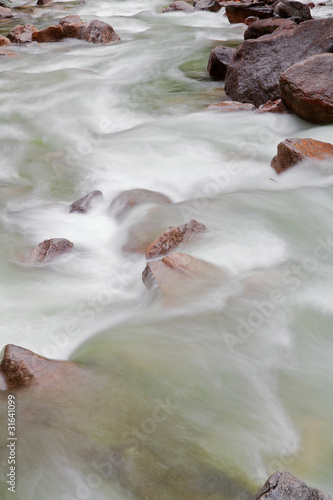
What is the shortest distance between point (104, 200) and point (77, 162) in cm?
131

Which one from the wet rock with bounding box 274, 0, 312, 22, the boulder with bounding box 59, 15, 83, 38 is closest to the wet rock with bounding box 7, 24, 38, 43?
the boulder with bounding box 59, 15, 83, 38

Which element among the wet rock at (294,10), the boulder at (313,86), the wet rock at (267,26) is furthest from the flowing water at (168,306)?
the wet rock at (294,10)

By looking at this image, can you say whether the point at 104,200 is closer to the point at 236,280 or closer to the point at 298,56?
the point at 236,280

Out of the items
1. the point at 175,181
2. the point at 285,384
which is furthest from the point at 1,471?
the point at 175,181

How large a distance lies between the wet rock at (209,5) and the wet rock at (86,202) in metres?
12.3

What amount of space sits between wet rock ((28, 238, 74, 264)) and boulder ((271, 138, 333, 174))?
2.83 m

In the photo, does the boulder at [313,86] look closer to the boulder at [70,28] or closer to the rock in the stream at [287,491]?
the rock in the stream at [287,491]

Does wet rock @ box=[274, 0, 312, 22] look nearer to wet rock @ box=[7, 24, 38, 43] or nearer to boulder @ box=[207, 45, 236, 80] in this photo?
boulder @ box=[207, 45, 236, 80]

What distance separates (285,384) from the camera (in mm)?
2971

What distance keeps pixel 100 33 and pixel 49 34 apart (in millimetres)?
1380

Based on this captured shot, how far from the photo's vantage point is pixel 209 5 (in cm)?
1606

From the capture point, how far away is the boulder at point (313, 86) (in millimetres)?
6867

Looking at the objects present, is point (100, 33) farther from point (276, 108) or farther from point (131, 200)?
point (131, 200)

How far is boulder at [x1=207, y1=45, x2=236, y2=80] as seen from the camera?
9492 millimetres
